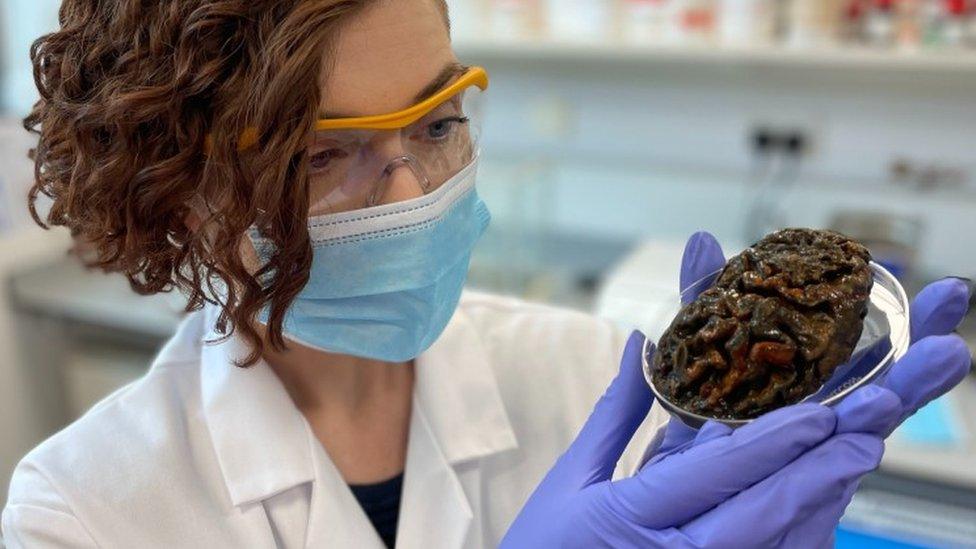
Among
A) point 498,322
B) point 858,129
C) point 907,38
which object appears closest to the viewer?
point 498,322

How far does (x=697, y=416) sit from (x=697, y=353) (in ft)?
0.19

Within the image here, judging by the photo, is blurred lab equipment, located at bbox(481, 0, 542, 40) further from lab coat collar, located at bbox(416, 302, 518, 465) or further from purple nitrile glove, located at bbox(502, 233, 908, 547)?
purple nitrile glove, located at bbox(502, 233, 908, 547)

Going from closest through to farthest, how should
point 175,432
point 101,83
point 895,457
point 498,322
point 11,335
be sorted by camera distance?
1. point 101,83
2. point 175,432
3. point 498,322
4. point 895,457
5. point 11,335

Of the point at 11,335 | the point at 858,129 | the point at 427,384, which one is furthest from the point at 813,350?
the point at 11,335

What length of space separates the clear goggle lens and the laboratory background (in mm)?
940

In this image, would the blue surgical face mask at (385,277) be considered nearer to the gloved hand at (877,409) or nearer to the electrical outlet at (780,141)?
the gloved hand at (877,409)

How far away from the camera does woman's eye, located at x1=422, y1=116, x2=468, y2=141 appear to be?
3.15ft

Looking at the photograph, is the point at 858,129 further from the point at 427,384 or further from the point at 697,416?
the point at 697,416

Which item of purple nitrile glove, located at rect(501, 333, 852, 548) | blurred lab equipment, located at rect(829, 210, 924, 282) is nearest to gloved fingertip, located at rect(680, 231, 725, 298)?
purple nitrile glove, located at rect(501, 333, 852, 548)

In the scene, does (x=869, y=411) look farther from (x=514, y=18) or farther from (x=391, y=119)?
(x=514, y=18)

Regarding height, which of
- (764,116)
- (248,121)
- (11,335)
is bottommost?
(11,335)

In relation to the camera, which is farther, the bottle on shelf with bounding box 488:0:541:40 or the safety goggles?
the bottle on shelf with bounding box 488:0:541:40

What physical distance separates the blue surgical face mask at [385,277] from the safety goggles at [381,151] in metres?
0.02

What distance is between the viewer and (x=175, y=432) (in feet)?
3.33
